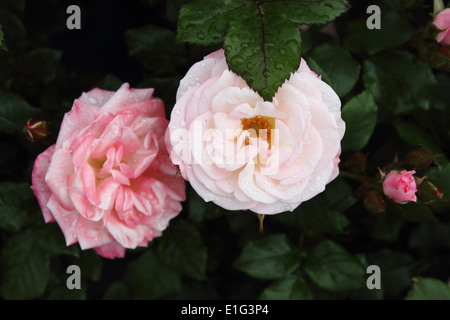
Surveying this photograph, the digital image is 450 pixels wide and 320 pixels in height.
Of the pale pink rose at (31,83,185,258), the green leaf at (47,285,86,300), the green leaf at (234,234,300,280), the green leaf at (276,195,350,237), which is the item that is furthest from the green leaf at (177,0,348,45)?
the green leaf at (47,285,86,300)

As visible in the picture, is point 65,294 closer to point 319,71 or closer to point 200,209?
point 200,209

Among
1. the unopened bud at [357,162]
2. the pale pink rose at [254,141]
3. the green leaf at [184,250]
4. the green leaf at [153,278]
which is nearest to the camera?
the pale pink rose at [254,141]

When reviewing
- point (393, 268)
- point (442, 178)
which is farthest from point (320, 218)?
point (393, 268)

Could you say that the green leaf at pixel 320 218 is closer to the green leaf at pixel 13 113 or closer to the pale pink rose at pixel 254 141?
the pale pink rose at pixel 254 141

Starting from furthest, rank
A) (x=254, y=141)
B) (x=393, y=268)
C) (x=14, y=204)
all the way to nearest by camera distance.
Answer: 1. (x=393, y=268)
2. (x=14, y=204)
3. (x=254, y=141)

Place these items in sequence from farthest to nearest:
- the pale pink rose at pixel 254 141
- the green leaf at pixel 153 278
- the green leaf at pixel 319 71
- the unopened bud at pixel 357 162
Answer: the green leaf at pixel 153 278
the unopened bud at pixel 357 162
the green leaf at pixel 319 71
the pale pink rose at pixel 254 141

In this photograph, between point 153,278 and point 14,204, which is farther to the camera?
point 153,278

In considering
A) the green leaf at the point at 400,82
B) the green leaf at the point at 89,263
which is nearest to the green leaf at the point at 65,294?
the green leaf at the point at 89,263
